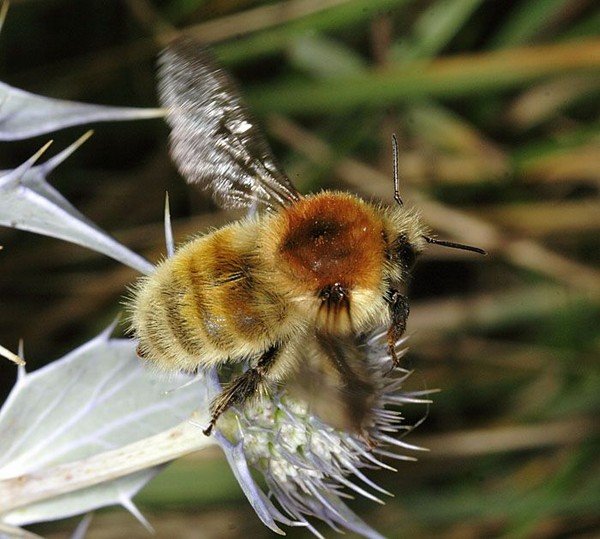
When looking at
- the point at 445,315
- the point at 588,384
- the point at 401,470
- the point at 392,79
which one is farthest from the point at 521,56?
the point at 401,470

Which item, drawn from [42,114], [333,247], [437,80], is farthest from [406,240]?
[437,80]

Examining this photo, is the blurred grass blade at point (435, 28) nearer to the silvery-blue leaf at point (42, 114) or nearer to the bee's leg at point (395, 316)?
the silvery-blue leaf at point (42, 114)

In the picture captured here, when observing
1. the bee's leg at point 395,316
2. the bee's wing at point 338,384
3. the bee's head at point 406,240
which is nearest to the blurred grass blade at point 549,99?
the bee's head at point 406,240

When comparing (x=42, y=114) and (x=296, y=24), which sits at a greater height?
(x=42, y=114)

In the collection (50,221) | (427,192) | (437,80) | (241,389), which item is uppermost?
(50,221)

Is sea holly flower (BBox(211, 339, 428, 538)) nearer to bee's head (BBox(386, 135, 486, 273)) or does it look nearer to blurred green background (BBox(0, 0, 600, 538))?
bee's head (BBox(386, 135, 486, 273))

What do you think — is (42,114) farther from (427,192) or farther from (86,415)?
(427,192)

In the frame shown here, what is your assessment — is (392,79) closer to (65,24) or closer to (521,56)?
(521,56)
